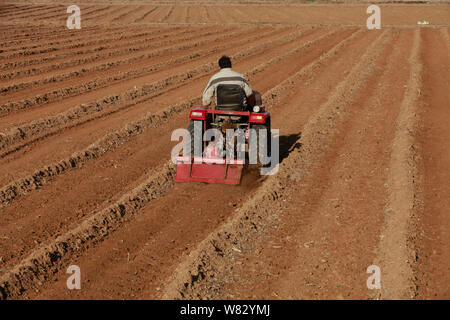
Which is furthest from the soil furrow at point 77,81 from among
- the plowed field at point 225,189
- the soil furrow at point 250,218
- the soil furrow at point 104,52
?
the soil furrow at point 250,218

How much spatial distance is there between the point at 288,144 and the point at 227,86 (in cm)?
247

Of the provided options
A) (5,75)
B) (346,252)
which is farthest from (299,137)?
(5,75)

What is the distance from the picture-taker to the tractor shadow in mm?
8641

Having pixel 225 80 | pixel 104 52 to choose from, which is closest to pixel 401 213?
pixel 225 80

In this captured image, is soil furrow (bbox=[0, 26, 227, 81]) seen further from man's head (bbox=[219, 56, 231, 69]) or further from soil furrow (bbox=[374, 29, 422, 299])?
soil furrow (bbox=[374, 29, 422, 299])

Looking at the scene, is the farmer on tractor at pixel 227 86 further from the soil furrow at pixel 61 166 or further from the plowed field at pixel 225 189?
the soil furrow at pixel 61 166

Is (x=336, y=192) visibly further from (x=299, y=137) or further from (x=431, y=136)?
(x=431, y=136)

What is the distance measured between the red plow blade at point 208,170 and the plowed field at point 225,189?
0.15 meters

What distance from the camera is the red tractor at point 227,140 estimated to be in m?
7.21

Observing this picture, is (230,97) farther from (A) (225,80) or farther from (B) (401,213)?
(B) (401,213)

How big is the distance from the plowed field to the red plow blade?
15cm

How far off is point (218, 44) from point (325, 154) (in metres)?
15.1

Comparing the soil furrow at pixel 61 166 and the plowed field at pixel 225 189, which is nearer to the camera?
the plowed field at pixel 225 189
